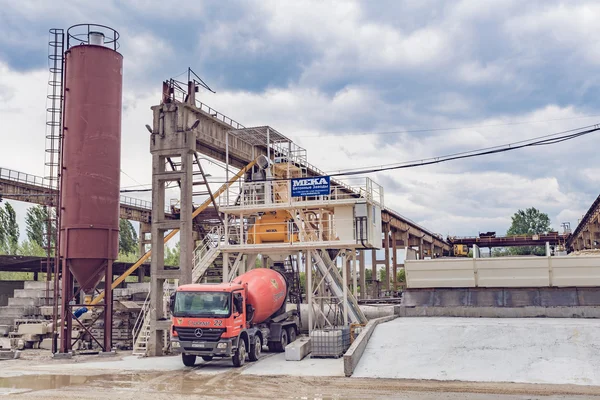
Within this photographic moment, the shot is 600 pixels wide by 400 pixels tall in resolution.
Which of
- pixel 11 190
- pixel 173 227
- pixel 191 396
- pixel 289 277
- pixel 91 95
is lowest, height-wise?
pixel 191 396

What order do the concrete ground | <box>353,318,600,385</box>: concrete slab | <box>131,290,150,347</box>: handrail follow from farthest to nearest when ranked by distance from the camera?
<box>131,290,150,347</box>: handrail < <box>353,318,600,385</box>: concrete slab < the concrete ground

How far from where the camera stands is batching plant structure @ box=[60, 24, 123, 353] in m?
25.6

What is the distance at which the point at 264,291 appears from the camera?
946 inches

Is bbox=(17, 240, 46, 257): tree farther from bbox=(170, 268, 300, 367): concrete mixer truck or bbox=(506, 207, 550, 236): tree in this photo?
bbox=(506, 207, 550, 236): tree

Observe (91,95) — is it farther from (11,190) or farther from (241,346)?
(11,190)

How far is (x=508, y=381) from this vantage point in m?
16.5

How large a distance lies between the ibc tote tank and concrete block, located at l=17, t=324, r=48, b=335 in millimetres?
11572

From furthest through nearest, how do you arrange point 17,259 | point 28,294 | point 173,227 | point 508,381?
point 17,259
point 28,294
point 173,227
point 508,381

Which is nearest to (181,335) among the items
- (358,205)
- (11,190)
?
(358,205)

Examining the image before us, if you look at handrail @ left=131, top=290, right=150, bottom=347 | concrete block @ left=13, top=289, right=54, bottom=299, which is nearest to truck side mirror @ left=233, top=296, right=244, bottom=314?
handrail @ left=131, top=290, right=150, bottom=347

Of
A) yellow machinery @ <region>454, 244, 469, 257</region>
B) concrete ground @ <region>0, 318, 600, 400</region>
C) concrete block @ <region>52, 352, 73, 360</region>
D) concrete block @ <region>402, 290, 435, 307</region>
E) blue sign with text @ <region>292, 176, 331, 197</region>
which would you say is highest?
blue sign with text @ <region>292, 176, 331, 197</region>

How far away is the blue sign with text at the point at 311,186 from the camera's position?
26159 millimetres

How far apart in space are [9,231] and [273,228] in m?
53.4

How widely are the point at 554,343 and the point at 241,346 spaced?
34.4 feet
